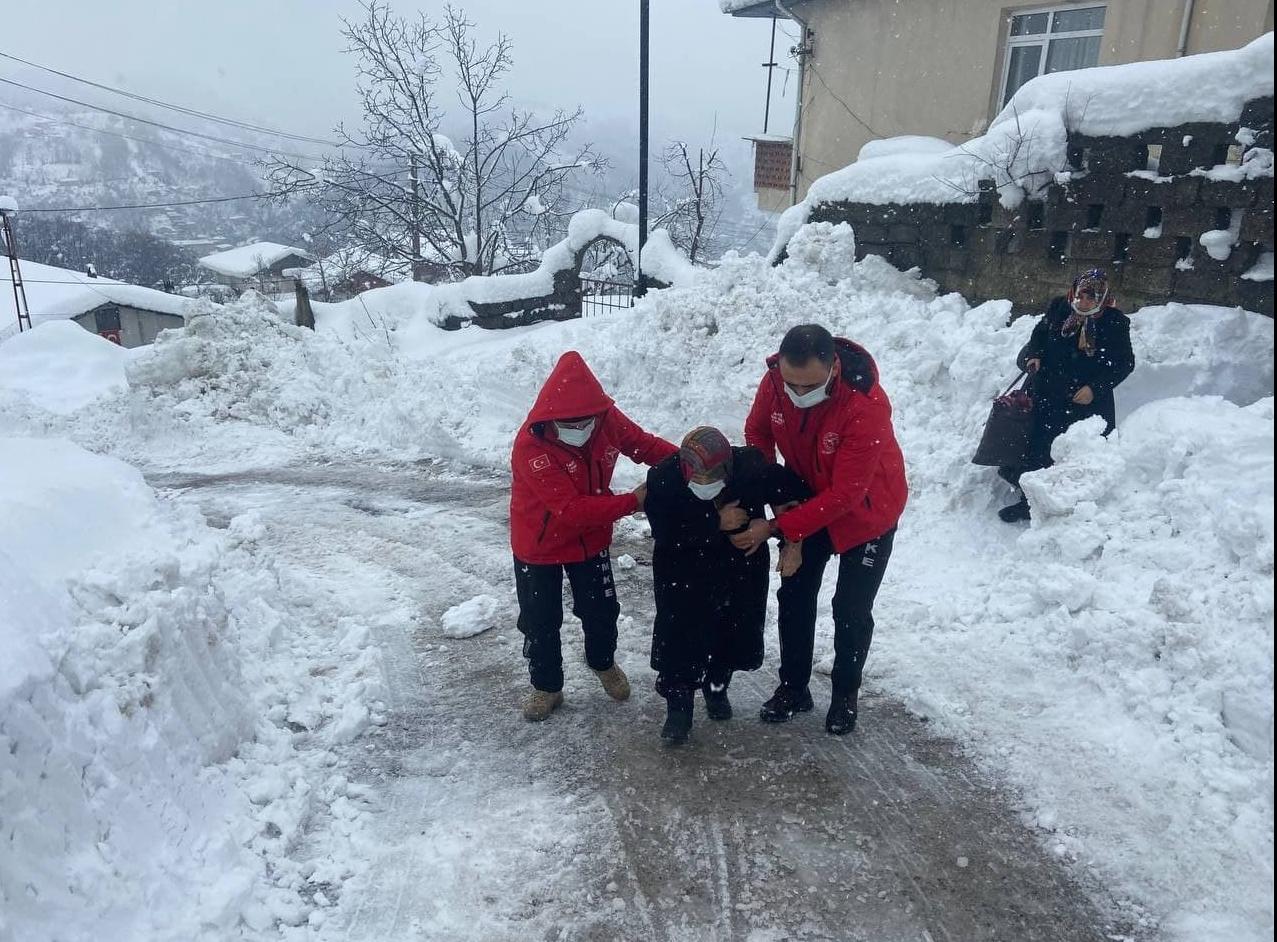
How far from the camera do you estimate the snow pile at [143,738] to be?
8.23ft

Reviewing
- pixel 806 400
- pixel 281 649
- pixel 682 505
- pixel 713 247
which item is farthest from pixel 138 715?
pixel 713 247

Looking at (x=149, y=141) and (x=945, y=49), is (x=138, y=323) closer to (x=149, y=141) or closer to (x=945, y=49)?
(x=945, y=49)

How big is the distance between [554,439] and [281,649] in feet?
6.77

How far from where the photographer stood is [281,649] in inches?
173

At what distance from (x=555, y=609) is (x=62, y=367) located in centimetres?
1102

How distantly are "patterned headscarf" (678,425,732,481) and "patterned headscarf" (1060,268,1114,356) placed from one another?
3.10 m

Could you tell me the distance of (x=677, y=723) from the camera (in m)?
3.62

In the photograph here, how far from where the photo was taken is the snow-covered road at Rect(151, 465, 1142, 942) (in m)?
2.76

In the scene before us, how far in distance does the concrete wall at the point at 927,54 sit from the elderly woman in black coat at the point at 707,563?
8.93 metres

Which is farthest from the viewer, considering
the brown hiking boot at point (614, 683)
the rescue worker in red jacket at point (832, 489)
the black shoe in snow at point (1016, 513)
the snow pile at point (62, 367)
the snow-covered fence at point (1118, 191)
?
the snow pile at point (62, 367)

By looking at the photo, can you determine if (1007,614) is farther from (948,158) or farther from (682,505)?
(948,158)

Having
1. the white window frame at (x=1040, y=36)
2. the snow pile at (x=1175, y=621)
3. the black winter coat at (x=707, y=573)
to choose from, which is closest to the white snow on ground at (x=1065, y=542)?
the snow pile at (x=1175, y=621)

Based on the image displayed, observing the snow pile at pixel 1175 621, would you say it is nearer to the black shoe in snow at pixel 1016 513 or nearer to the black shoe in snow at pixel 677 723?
the black shoe in snow at pixel 1016 513

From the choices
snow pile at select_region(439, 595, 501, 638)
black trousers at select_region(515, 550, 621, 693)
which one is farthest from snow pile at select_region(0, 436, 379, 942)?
black trousers at select_region(515, 550, 621, 693)
